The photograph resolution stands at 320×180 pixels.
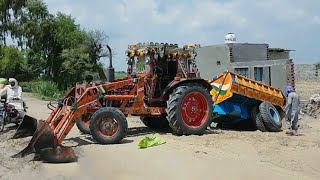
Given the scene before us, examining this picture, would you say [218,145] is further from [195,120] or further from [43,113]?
[43,113]

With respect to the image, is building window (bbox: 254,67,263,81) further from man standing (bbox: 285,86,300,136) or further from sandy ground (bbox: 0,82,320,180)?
sandy ground (bbox: 0,82,320,180)

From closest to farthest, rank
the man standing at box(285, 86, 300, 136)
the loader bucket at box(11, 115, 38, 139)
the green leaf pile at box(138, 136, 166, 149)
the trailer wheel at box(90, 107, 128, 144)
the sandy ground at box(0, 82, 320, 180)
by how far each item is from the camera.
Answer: the sandy ground at box(0, 82, 320, 180), the green leaf pile at box(138, 136, 166, 149), the trailer wheel at box(90, 107, 128, 144), the loader bucket at box(11, 115, 38, 139), the man standing at box(285, 86, 300, 136)

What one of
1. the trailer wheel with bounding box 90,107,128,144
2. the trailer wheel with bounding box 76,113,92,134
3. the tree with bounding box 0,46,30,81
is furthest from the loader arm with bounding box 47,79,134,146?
the tree with bounding box 0,46,30,81

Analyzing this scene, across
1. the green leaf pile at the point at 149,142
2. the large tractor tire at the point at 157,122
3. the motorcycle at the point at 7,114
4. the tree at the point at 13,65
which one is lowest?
the green leaf pile at the point at 149,142

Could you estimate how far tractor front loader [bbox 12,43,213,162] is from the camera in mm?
11641

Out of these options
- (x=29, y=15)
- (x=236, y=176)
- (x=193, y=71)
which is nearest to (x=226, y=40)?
(x=193, y=71)

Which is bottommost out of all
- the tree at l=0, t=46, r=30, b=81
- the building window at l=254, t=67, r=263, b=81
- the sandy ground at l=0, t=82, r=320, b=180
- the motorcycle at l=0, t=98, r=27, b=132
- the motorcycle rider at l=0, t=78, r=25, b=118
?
the sandy ground at l=0, t=82, r=320, b=180

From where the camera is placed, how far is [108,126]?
11.7 m

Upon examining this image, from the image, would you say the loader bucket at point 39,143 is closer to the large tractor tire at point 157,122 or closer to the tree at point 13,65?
the large tractor tire at point 157,122

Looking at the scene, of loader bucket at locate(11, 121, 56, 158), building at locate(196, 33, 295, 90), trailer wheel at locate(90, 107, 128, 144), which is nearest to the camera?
loader bucket at locate(11, 121, 56, 158)

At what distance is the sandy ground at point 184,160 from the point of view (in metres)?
8.66

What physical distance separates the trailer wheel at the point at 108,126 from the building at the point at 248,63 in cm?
1166

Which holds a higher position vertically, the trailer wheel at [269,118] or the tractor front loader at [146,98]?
the tractor front loader at [146,98]

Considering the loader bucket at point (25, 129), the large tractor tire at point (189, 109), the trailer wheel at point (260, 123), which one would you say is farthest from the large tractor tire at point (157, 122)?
the loader bucket at point (25, 129)
